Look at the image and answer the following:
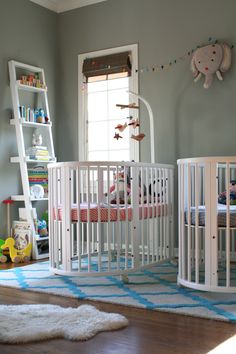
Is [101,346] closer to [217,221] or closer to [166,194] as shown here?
[217,221]

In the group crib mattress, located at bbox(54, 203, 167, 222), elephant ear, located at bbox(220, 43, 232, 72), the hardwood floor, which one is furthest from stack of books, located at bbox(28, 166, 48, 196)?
the hardwood floor

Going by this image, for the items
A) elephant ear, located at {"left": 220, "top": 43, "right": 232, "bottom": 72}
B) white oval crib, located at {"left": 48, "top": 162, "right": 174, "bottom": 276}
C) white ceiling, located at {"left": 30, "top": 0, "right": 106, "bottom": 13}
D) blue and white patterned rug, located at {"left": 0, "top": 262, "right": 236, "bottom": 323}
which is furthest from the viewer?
white ceiling, located at {"left": 30, "top": 0, "right": 106, "bottom": 13}

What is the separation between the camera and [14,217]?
3881mm

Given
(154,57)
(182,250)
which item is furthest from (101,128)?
(182,250)

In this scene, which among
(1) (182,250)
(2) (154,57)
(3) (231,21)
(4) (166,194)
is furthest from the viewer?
(2) (154,57)

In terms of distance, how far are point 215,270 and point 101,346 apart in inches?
34.6

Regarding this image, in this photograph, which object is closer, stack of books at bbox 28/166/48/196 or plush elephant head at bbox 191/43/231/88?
plush elephant head at bbox 191/43/231/88

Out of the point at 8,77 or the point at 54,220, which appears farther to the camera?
the point at 8,77

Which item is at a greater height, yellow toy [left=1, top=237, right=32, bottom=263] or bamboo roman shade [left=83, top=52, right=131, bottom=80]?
bamboo roman shade [left=83, top=52, right=131, bottom=80]

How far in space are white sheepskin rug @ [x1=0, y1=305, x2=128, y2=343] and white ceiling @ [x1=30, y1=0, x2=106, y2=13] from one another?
10.0ft

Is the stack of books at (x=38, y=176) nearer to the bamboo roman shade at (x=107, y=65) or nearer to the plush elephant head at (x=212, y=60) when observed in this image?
the bamboo roman shade at (x=107, y=65)

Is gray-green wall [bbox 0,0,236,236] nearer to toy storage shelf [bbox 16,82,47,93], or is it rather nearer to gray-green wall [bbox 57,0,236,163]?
gray-green wall [bbox 57,0,236,163]

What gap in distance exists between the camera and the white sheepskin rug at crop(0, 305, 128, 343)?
1.77 m

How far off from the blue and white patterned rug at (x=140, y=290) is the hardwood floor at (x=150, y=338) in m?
0.09
